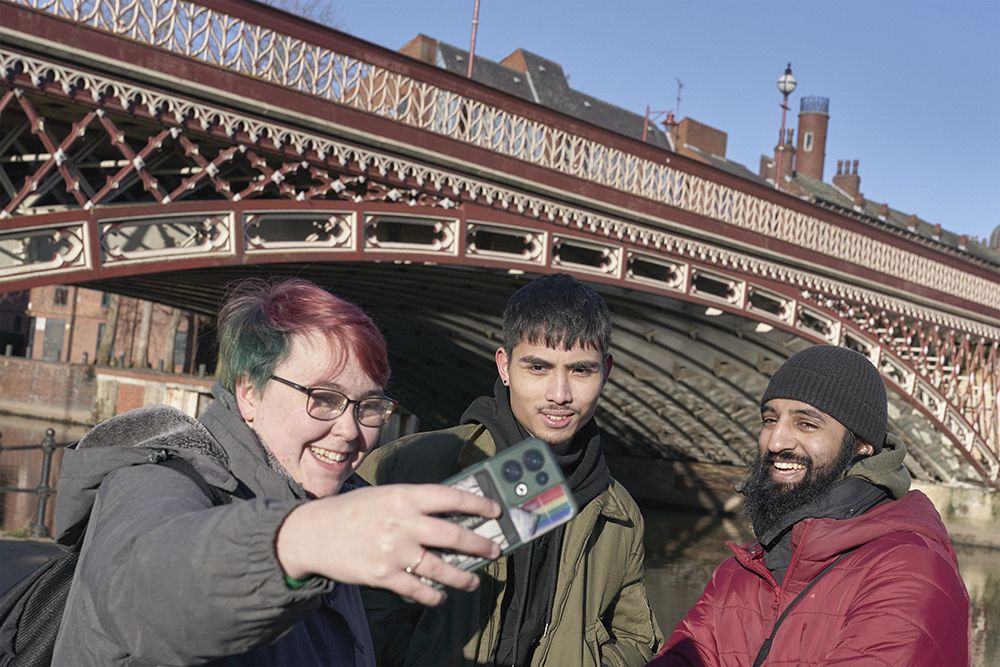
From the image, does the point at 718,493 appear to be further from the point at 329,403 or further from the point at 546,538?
the point at 329,403

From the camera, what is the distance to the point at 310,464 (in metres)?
1.58

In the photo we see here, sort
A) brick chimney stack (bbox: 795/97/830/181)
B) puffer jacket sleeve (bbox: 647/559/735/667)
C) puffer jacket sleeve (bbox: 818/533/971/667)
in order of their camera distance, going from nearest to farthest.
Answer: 1. puffer jacket sleeve (bbox: 818/533/971/667)
2. puffer jacket sleeve (bbox: 647/559/735/667)
3. brick chimney stack (bbox: 795/97/830/181)

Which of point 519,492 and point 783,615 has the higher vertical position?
point 519,492

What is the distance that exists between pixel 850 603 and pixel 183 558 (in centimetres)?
165

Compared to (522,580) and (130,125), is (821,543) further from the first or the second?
(130,125)

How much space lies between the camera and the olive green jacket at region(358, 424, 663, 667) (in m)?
2.30

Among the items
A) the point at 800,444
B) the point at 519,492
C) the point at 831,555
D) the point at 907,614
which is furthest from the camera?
the point at 800,444

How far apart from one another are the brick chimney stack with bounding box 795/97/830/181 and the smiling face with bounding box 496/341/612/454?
39.0m

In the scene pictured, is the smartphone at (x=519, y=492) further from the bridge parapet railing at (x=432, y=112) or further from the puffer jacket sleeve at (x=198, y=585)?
the bridge parapet railing at (x=432, y=112)

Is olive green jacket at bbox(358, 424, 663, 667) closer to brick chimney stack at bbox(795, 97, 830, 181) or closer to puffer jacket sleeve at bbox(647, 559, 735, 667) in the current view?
puffer jacket sleeve at bbox(647, 559, 735, 667)

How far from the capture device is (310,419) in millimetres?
1541

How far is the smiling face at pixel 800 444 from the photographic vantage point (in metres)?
2.51

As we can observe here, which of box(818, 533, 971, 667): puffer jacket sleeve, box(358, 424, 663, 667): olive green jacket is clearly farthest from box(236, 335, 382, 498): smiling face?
box(818, 533, 971, 667): puffer jacket sleeve

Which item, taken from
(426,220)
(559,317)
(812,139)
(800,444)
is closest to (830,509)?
(800,444)
